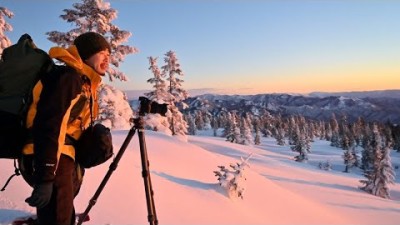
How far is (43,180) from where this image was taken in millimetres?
3070

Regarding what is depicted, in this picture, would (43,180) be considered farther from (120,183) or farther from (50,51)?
(120,183)

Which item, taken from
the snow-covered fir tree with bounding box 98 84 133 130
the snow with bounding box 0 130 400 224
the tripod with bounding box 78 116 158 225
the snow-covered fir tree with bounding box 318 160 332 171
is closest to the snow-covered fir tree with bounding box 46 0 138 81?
the snow-covered fir tree with bounding box 98 84 133 130

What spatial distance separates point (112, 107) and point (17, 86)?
2352 cm

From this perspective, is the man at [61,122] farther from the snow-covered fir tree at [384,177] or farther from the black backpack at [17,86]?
the snow-covered fir tree at [384,177]

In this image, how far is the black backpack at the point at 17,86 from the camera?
3.22m

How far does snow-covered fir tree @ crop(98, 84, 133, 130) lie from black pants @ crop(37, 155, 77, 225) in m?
21.3

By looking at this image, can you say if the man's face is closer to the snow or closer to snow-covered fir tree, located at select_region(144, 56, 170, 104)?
the snow

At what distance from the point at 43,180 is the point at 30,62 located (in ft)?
3.22

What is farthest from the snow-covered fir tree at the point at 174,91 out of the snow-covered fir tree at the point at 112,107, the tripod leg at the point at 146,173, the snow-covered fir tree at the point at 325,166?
the snow-covered fir tree at the point at 325,166

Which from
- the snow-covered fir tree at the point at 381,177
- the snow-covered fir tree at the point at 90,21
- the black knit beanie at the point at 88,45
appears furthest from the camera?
the snow-covered fir tree at the point at 381,177

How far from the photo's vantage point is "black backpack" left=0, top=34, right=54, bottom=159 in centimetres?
322

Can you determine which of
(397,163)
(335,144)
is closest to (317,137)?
(335,144)

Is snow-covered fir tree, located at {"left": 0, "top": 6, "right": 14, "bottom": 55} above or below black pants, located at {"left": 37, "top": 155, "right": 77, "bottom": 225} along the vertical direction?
above

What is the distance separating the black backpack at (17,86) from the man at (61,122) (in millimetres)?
73
